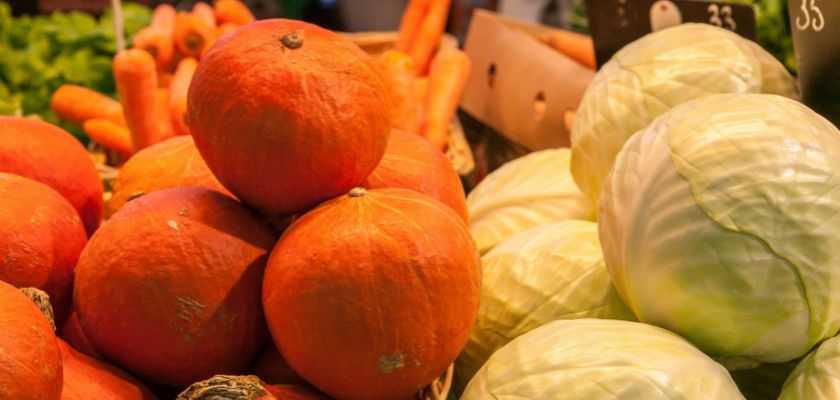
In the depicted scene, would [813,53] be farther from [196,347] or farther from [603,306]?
[196,347]

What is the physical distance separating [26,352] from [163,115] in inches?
55.4

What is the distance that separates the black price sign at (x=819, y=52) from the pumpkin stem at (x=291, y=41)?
2.37 ft

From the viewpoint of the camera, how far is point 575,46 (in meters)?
2.12

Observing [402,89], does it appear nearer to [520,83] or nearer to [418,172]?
[520,83]

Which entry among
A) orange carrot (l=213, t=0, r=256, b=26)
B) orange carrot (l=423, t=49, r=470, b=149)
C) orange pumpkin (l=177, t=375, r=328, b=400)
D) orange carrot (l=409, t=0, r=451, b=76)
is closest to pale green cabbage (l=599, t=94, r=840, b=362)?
orange pumpkin (l=177, t=375, r=328, b=400)

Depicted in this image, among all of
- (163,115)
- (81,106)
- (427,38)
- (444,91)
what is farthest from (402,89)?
(81,106)

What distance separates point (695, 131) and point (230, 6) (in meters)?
1.78

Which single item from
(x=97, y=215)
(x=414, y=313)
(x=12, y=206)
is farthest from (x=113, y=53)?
(x=414, y=313)

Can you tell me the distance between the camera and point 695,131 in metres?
0.91

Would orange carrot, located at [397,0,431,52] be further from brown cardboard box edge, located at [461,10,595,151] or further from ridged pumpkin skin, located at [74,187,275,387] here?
ridged pumpkin skin, located at [74,187,275,387]

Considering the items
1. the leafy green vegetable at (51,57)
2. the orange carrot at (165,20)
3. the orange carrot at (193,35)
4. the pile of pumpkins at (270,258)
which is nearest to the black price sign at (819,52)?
the pile of pumpkins at (270,258)

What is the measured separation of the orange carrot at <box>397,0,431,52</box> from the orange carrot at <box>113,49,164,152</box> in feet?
2.89

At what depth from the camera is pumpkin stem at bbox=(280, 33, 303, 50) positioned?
929 mm

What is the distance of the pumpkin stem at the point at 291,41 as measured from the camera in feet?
3.05
